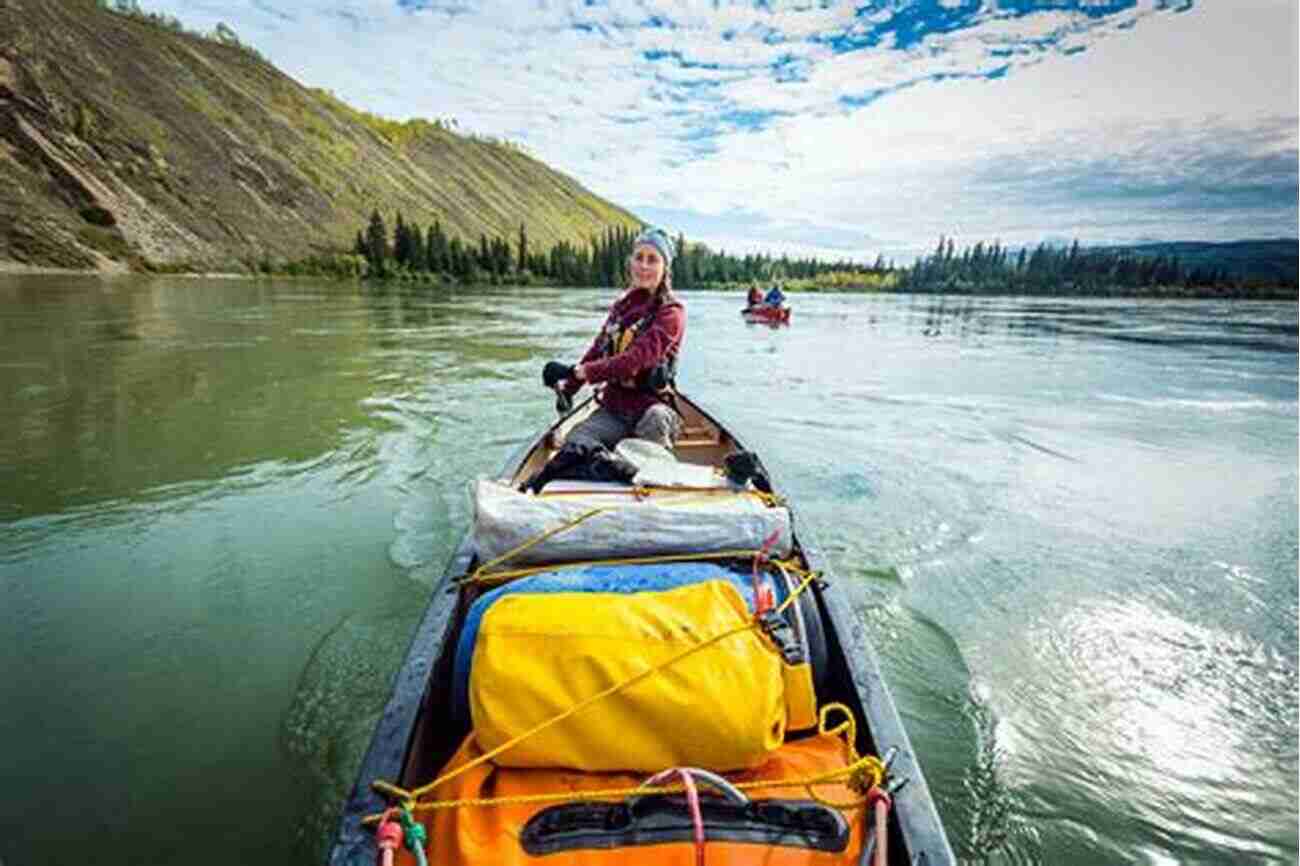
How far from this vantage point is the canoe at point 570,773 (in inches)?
67.7

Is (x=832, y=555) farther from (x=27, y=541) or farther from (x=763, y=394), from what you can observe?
(x=763, y=394)

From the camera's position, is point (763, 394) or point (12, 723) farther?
point (763, 394)

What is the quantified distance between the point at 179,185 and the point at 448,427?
3430 inches

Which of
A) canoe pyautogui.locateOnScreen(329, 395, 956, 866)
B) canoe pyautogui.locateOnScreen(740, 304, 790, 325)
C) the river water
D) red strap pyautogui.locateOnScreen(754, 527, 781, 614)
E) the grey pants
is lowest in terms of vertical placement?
the river water

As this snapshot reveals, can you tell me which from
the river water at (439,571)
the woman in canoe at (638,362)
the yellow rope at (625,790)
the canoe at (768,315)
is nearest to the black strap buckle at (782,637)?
the yellow rope at (625,790)

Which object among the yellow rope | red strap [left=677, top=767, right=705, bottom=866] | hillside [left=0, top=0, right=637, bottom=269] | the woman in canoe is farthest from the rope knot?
hillside [left=0, top=0, right=637, bottom=269]

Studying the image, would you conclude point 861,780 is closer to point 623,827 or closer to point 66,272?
point 623,827

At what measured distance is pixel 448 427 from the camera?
10.1m

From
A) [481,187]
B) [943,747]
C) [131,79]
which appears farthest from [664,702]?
[481,187]

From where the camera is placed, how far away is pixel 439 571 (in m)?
5.25

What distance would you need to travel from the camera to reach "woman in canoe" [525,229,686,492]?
17.2ft

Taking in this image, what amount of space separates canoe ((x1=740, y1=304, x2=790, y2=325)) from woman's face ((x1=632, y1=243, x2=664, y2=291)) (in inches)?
1117

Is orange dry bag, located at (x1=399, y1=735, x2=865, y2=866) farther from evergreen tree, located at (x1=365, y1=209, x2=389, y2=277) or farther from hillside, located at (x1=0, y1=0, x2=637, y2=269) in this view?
evergreen tree, located at (x1=365, y1=209, x2=389, y2=277)

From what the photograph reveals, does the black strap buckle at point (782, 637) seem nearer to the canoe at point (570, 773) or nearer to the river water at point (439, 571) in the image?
the canoe at point (570, 773)
